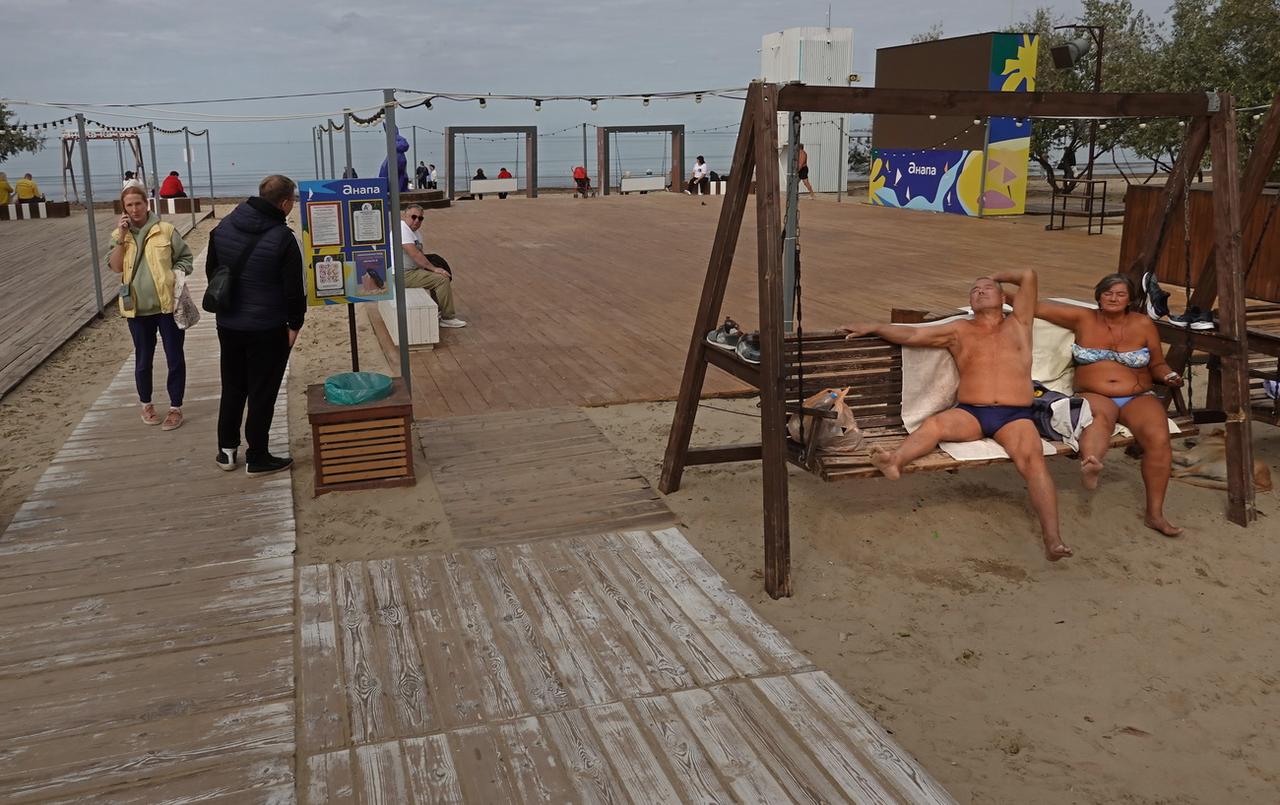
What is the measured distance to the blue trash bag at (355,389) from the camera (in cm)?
552

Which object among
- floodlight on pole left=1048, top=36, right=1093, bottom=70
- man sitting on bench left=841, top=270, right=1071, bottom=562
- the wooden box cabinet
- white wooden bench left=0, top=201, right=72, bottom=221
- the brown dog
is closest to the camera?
man sitting on bench left=841, top=270, right=1071, bottom=562

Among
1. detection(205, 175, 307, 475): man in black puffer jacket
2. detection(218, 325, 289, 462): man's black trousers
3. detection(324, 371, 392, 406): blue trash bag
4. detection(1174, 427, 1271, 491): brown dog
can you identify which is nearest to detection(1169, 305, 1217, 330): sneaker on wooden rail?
detection(1174, 427, 1271, 491): brown dog

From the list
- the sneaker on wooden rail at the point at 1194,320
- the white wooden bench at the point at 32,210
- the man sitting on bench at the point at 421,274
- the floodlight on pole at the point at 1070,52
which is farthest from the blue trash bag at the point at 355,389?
the white wooden bench at the point at 32,210

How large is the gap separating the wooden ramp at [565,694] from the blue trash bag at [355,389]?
3.87 ft

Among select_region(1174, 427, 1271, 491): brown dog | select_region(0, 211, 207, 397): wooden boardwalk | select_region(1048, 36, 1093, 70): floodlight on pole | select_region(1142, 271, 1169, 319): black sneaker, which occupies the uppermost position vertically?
select_region(1048, 36, 1093, 70): floodlight on pole

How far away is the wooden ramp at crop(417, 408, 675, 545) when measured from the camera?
200 inches

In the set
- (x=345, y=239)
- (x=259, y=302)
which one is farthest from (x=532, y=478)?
(x=345, y=239)

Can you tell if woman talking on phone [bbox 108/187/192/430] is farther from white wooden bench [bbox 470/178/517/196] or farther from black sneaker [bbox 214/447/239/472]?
white wooden bench [bbox 470/178/517/196]

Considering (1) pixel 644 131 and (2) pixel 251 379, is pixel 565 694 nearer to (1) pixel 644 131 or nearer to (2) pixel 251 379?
(2) pixel 251 379

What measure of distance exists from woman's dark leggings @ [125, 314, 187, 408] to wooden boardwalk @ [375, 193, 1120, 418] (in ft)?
4.94

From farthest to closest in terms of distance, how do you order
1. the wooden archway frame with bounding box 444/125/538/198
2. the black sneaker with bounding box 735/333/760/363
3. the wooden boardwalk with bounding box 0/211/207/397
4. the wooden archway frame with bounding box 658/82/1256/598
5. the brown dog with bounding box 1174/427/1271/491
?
1. the wooden archway frame with bounding box 444/125/538/198
2. the wooden boardwalk with bounding box 0/211/207/397
3. the brown dog with bounding box 1174/427/1271/491
4. the black sneaker with bounding box 735/333/760/363
5. the wooden archway frame with bounding box 658/82/1256/598

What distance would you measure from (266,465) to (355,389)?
0.75 m

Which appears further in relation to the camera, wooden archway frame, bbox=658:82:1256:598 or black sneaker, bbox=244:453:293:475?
black sneaker, bbox=244:453:293:475

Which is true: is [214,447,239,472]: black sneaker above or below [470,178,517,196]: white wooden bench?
below
